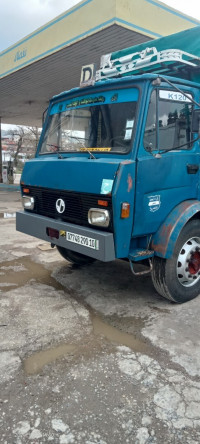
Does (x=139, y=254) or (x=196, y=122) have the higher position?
(x=196, y=122)

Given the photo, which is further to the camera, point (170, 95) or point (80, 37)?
point (80, 37)

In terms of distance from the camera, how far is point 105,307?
3734mm

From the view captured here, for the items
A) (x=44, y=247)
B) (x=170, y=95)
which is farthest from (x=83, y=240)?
(x=44, y=247)

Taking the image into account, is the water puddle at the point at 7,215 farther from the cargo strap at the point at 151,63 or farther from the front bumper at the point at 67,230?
the cargo strap at the point at 151,63

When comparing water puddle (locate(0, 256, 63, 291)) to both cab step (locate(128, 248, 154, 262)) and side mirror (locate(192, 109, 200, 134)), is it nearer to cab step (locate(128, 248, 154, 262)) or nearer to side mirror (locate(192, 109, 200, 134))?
cab step (locate(128, 248, 154, 262))

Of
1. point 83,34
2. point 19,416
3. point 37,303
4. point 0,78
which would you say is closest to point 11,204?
point 0,78

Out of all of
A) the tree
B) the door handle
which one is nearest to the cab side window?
the door handle

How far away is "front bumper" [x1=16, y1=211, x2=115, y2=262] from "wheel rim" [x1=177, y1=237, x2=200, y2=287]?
3.36 ft

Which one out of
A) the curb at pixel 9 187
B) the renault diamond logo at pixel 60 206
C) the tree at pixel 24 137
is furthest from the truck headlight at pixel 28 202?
the tree at pixel 24 137

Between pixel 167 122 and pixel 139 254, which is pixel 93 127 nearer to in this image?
pixel 167 122

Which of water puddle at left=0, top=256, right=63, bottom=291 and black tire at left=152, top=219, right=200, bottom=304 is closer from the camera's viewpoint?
black tire at left=152, top=219, right=200, bottom=304

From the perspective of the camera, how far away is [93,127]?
3631 mm

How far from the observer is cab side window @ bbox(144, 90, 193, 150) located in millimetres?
3287

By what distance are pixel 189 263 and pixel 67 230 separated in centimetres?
152
